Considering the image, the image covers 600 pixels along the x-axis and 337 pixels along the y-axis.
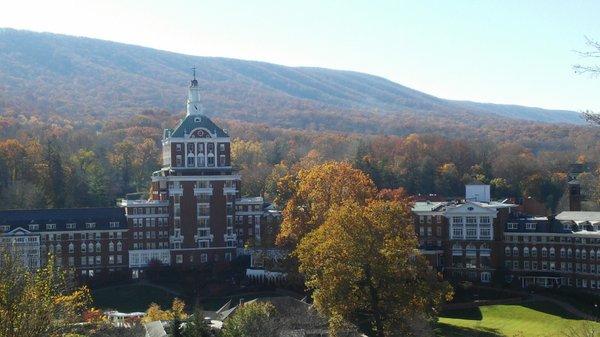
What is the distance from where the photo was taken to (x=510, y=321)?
2291 inches

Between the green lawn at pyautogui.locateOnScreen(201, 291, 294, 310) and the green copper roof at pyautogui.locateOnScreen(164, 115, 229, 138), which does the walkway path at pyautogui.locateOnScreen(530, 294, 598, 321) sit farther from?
the green copper roof at pyautogui.locateOnScreen(164, 115, 229, 138)

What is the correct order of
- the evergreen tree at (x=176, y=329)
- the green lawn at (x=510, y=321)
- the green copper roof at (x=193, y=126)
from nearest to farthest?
the evergreen tree at (x=176, y=329) < the green lawn at (x=510, y=321) < the green copper roof at (x=193, y=126)

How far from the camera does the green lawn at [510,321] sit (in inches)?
2147

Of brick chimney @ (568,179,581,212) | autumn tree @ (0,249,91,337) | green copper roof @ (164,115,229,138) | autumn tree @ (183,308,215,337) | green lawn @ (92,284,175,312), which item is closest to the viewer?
autumn tree @ (0,249,91,337)

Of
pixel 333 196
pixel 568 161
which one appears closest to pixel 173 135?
pixel 333 196

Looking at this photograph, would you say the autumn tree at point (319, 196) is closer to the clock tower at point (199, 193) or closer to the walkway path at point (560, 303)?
the clock tower at point (199, 193)

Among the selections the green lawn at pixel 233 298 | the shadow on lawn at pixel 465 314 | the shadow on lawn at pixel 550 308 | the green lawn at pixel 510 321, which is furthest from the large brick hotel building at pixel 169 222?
the shadow on lawn at pixel 550 308

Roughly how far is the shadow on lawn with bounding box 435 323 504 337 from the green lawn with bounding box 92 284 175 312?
20.0m

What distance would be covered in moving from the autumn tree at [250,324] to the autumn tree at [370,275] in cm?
364

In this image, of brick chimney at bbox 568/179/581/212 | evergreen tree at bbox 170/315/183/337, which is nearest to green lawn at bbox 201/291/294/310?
evergreen tree at bbox 170/315/183/337

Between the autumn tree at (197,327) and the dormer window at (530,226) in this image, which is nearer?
the autumn tree at (197,327)

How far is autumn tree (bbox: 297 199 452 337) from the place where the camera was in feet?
157

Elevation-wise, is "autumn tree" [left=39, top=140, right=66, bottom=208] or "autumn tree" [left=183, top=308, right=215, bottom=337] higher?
"autumn tree" [left=39, top=140, right=66, bottom=208]

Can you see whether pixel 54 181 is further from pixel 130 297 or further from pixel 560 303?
pixel 560 303
